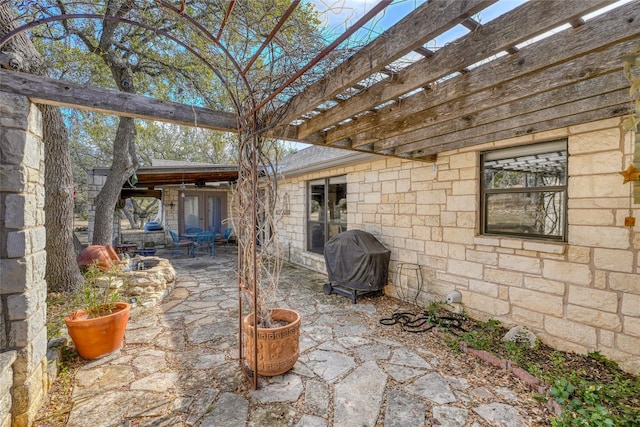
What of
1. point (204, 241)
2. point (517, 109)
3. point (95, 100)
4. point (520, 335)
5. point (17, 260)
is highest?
point (517, 109)

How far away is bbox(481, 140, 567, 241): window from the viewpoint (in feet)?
9.94

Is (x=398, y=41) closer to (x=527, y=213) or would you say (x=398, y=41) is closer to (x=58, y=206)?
(x=527, y=213)

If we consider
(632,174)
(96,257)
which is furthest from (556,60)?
(96,257)

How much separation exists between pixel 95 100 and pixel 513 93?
298 centimetres

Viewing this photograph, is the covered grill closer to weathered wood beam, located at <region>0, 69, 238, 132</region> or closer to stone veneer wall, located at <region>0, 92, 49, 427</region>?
weathered wood beam, located at <region>0, 69, 238, 132</region>

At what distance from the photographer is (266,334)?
2.41m

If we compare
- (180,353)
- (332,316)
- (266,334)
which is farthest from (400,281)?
(180,353)

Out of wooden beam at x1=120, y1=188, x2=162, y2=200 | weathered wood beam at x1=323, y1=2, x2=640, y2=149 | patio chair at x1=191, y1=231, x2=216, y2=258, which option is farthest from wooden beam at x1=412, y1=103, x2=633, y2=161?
wooden beam at x1=120, y1=188, x2=162, y2=200

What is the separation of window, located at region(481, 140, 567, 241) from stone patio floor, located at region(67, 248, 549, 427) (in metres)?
1.57

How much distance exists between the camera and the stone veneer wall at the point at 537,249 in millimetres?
2553

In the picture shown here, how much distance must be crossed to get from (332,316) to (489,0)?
3.58 m

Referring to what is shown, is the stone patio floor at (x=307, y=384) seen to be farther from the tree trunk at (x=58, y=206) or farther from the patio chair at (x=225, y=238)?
the patio chair at (x=225, y=238)

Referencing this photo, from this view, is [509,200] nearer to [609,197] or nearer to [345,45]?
[609,197]

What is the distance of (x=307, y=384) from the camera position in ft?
7.99
